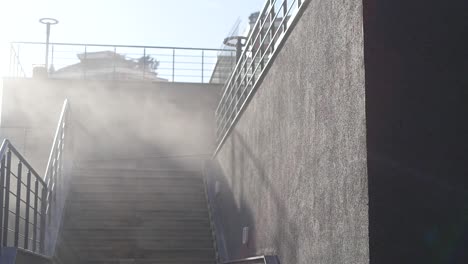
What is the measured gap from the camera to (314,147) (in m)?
5.12

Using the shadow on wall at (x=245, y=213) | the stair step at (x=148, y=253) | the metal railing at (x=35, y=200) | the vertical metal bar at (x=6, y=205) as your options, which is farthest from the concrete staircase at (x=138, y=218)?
the vertical metal bar at (x=6, y=205)

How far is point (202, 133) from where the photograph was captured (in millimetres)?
15406

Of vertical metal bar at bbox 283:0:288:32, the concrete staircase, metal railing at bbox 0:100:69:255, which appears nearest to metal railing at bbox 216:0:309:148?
vertical metal bar at bbox 283:0:288:32

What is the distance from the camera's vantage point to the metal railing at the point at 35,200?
21.4 feet

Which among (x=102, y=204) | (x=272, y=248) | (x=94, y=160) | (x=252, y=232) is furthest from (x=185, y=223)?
(x=94, y=160)

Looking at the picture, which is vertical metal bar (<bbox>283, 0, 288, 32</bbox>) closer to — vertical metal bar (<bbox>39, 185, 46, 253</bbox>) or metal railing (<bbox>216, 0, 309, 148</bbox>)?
metal railing (<bbox>216, 0, 309, 148</bbox>)

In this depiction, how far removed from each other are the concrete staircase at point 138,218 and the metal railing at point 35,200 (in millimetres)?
400

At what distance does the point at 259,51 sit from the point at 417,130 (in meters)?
4.50

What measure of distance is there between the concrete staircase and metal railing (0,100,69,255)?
0.40 m

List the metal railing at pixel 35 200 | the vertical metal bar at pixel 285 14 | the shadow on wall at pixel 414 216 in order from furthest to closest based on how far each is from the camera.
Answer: the vertical metal bar at pixel 285 14 < the metal railing at pixel 35 200 < the shadow on wall at pixel 414 216

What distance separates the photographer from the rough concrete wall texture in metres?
4.14

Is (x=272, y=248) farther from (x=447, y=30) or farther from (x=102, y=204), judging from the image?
(x=102, y=204)

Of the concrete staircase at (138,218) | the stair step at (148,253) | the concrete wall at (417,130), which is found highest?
the concrete wall at (417,130)

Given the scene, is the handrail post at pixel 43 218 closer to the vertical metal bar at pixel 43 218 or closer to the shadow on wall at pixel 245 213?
the vertical metal bar at pixel 43 218
